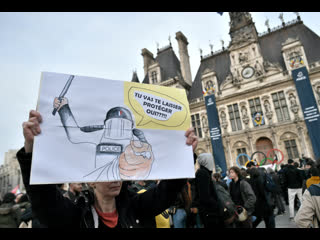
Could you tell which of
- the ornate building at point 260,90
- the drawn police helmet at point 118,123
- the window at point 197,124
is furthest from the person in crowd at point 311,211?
the window at point 197,124

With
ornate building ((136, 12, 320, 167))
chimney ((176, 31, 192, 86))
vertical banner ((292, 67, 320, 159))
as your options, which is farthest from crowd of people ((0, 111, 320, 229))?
chimney ((176, 31, 192, 86))

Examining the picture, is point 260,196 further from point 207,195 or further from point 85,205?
point 85,205

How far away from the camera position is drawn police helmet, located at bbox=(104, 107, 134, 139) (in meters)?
1.35

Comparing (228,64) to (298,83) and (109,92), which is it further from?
(109,92)

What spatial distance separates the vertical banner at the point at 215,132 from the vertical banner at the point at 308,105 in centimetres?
627

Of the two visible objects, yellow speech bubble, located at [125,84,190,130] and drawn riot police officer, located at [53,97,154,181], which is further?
yellow speech bubble, located at [125,84,190,130]

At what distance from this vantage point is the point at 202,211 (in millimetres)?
3119

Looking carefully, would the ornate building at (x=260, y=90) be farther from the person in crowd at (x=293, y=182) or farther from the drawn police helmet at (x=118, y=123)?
the drawn police helmet at (x=118, y=123)

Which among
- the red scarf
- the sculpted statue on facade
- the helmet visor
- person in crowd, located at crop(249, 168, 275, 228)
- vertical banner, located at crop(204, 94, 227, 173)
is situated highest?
the sculpted statue on facade

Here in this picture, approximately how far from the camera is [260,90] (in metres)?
17.7

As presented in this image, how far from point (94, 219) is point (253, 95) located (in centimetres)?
1872

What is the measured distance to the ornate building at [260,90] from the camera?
1605 centimetres

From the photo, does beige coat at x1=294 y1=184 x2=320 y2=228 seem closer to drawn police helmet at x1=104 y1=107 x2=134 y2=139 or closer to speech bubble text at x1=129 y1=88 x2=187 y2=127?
speech bubble text at x1=129 y1=88 x2=187 y2=127

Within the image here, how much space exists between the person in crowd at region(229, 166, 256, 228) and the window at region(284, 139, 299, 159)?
1417cm
